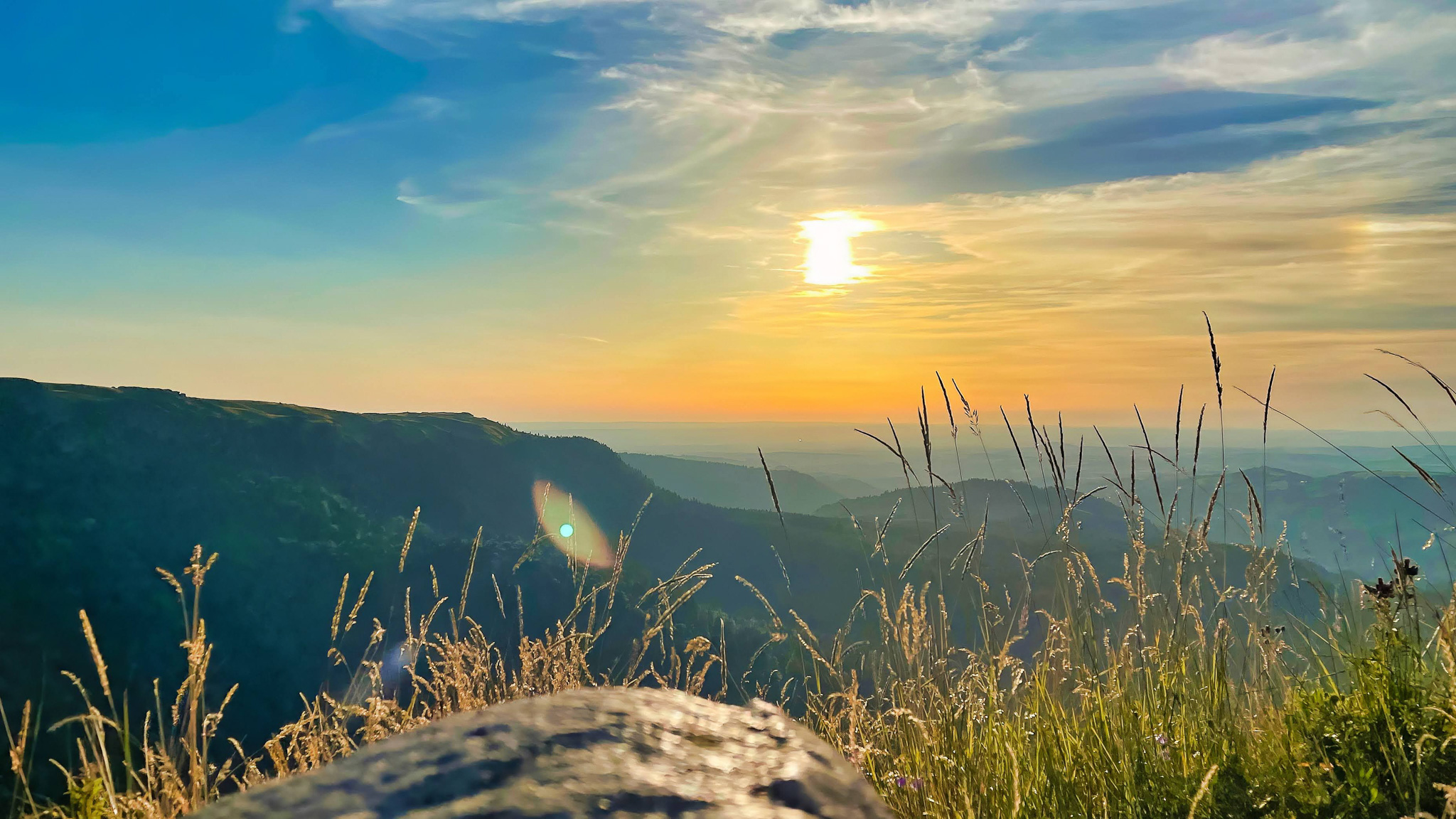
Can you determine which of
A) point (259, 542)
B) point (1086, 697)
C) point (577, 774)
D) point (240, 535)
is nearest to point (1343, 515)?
point (1086, 697)

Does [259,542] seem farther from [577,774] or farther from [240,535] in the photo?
[577,774]

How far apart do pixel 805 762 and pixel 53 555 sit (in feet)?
215

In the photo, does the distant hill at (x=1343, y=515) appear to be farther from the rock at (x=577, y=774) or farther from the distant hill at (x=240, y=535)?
the distant hill at (x=240, y=535)

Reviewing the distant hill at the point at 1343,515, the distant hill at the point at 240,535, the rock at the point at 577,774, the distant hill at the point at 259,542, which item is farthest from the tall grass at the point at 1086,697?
the distant hill at the point at 240,535

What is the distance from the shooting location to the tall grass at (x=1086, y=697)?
2275mm

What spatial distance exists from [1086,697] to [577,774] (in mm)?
2302

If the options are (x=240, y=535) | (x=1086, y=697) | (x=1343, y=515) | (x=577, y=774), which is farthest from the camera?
(x=240, y=535)

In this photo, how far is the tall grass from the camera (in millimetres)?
2275

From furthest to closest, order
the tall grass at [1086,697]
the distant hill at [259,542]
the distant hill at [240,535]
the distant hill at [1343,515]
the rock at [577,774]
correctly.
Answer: the distant hill at [240,535], the distant hill at [259,542], the distant hill at [1343,515], the tall grass at [1086,697], the rock at [577,774]

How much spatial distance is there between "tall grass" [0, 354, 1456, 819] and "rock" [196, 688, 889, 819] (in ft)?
1.19

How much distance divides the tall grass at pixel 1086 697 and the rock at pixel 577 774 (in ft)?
1.19

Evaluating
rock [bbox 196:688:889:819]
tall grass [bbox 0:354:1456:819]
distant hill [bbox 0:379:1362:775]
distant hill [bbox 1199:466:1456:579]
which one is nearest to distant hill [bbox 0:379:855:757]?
distant hill [bbox 0:379:1362:775]

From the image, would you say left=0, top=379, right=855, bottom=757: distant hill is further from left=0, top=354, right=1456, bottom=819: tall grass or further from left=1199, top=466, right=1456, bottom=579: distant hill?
left=1199, top=466, right=1456, bottom=579: distant hill

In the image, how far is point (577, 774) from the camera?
1.50 metres
